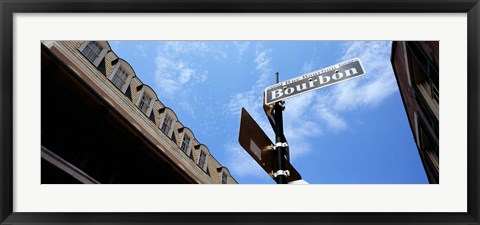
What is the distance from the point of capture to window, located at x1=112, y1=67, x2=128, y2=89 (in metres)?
15.4

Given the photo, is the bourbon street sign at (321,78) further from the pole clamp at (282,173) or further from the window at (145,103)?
the window at (145,103)

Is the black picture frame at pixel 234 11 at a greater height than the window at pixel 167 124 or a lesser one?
lesser

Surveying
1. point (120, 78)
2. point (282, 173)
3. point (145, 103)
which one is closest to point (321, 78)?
point (282, 173)

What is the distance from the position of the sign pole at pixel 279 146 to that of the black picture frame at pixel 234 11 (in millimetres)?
994

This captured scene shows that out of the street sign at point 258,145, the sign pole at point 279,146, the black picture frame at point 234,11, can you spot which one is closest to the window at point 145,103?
the sign pole at point 279,146

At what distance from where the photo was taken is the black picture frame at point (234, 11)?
5.98ft

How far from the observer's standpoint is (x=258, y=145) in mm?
2939

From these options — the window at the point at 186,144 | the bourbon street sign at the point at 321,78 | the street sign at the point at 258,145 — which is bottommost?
the street sign at the point at 258,145

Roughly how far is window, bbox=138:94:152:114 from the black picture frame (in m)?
15.9

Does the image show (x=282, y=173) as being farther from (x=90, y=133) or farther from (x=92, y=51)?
(x=92, y=51)

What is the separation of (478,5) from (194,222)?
6.29 ft

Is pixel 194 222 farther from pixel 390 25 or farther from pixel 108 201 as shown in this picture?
pixel 390 25

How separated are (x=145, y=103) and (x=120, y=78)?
2618 millimetres

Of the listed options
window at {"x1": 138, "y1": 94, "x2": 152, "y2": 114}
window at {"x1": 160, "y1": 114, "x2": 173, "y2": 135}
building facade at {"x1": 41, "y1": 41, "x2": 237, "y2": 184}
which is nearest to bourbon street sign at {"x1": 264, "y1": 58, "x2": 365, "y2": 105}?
building facade at {"x1": 41, "y1": 41, "x2": 237, "y2": 184}
